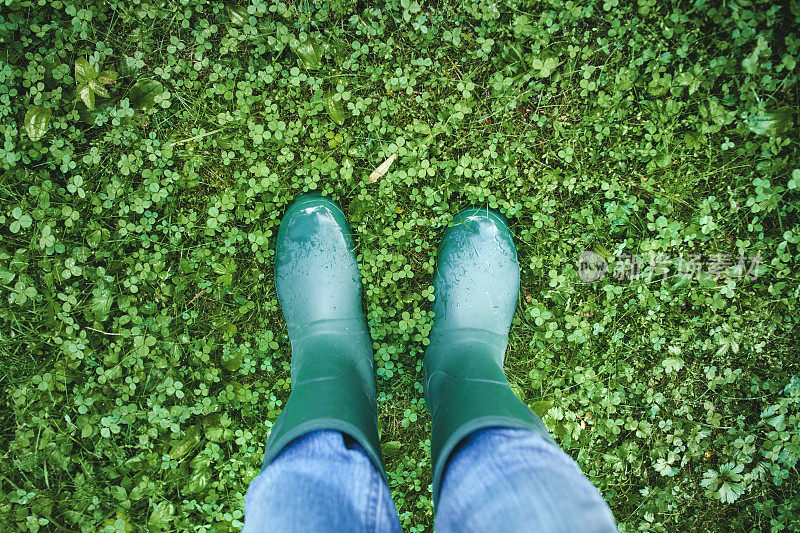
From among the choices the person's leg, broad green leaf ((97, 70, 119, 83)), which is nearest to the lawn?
broad green leaf ((97, 70, 119, 83))

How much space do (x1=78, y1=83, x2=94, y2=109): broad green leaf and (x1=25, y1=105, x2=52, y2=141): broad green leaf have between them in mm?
199

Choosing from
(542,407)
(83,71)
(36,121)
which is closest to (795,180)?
(542,407)

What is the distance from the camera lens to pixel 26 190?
229 centimetres

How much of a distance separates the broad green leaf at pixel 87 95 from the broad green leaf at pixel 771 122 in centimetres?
311

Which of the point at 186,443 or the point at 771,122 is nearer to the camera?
the point at 771,122

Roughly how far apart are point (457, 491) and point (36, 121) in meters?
2.51

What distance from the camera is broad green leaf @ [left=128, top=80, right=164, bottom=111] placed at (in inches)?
88.7

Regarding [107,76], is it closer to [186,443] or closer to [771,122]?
[186,443]

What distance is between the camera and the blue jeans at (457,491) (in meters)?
1.25

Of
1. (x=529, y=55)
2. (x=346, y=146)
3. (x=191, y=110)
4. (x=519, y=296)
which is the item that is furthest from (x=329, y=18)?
(x=519, y=296)

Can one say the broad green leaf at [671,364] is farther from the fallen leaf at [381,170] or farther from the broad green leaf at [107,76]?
the broad green leaf at [107,76]
